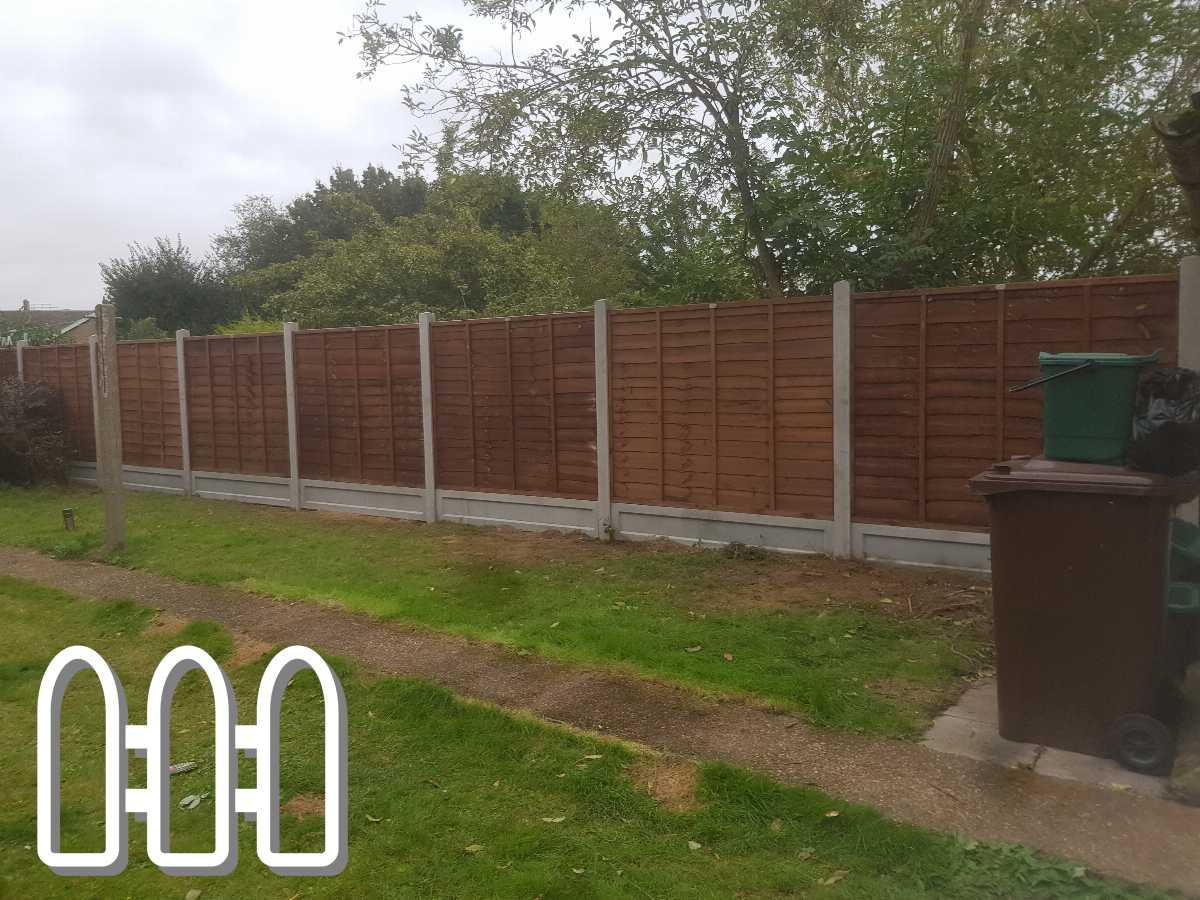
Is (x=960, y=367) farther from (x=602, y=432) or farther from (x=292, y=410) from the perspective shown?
(x=292, y=410)

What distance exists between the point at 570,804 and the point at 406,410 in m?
7.54

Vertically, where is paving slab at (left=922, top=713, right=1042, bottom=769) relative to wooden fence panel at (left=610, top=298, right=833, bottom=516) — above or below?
below

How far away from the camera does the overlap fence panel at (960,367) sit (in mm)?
6441

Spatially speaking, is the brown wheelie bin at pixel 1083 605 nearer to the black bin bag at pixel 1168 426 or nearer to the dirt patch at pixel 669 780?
the black bin bag at pixel 1168 426

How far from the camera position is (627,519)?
30.3 feet

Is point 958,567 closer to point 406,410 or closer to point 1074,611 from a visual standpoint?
point 1074,611

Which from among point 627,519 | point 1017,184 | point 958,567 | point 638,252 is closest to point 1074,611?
point 958,567

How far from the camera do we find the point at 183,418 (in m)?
13.9

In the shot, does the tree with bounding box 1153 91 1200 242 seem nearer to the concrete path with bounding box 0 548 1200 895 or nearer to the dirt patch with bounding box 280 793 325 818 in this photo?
the concrete path with bounding box 0 548 1200 895

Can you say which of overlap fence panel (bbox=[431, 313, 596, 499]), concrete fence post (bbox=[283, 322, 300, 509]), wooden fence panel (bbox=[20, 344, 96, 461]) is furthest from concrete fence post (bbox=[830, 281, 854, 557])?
wooden fence panel (bbox=[20, 344, 96, 461])

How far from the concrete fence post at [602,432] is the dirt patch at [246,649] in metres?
3.71

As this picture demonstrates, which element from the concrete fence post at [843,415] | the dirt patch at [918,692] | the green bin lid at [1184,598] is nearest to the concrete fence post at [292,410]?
the concrete fence post at [843,415]

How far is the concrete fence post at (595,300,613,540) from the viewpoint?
9195 mm

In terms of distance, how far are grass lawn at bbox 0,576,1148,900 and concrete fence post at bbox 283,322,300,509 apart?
7092 millimetres
